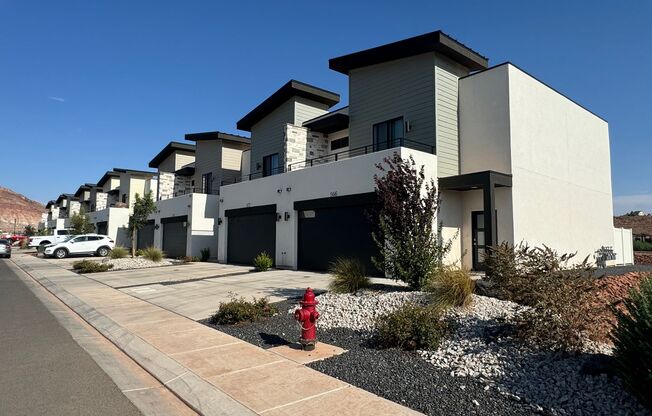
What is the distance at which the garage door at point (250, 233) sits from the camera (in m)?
22.0

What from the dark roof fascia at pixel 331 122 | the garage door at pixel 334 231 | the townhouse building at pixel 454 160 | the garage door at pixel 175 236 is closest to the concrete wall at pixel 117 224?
the garage door at pixel 175 236

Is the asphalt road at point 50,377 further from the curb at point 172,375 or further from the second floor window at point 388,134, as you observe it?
the second floor window at point 388,134

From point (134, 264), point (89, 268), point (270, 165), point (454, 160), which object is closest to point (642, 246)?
point (454, 160)

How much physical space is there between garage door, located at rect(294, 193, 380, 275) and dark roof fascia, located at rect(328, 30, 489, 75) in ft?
21.0

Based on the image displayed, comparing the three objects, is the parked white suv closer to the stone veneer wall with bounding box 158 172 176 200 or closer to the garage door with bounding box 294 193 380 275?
the stone veneer wall with bounding box 158 172 176 200

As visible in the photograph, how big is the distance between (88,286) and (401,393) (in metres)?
14.1

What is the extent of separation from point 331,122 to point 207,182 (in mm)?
14450

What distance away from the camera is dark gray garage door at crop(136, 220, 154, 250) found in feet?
120

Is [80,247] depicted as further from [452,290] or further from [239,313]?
[452,290]

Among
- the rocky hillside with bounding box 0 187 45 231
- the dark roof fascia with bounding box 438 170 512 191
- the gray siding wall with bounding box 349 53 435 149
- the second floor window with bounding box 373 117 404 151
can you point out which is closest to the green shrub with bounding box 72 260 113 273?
the gray siding wall with bounding box 349 53 435 149

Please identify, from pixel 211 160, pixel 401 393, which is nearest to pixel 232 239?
pixel 211 160

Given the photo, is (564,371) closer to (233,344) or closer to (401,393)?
(401,393)

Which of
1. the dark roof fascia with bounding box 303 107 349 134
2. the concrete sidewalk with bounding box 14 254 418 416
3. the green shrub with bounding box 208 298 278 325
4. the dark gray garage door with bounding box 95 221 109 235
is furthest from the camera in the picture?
the dark gray garage door with bounding box 95 221 109 235

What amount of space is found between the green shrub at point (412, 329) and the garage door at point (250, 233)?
15053 millimetres
